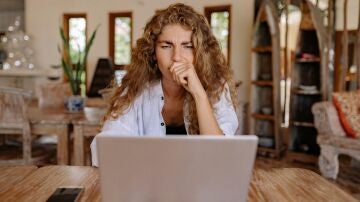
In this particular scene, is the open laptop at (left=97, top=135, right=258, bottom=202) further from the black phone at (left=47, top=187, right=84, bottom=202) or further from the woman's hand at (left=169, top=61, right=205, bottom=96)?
the woman's hand at (left=169, top=61, right=205, bottom=96)

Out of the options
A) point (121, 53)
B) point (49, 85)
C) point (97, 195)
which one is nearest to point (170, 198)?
point (97, 195)

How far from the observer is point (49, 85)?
359 centimetres

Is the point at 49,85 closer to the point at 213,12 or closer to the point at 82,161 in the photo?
the point at 82,161

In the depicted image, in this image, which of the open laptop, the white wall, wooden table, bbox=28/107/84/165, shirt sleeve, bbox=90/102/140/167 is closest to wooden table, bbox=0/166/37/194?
shirt sleeve, bbox=90/102/140/167

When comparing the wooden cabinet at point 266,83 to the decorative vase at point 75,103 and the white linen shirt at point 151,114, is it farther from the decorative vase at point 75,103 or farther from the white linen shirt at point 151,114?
the white linen shirt at point 151,114

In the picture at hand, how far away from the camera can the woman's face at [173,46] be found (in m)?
1.29

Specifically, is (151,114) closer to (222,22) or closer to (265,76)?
(265,76)

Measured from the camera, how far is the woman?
129 cm

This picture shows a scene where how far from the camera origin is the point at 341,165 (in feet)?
13.2

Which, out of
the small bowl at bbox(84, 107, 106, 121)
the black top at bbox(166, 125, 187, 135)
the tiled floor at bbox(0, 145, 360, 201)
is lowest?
the tiled floor at bbox(0, 145, 360, 201)

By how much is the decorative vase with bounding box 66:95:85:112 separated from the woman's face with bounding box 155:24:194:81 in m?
1.91

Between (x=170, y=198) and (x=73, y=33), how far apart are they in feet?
20.9

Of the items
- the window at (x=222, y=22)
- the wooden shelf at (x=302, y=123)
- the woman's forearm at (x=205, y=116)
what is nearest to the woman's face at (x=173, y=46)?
the woman's forearm at (x=205, y=116)

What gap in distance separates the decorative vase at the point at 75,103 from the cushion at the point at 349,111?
7.51ft
